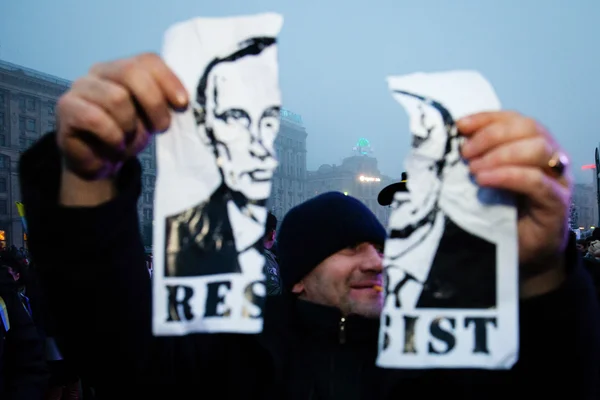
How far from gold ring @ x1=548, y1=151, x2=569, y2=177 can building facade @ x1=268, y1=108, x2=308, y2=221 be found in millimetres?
70075

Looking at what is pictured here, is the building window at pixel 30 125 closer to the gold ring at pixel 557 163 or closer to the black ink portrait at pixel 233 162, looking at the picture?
the black ink portrait at pixel 233 162

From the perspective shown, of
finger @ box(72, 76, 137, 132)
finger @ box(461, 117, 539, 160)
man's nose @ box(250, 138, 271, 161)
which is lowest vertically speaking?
man's nose @ box(250, 138, 271, 161)

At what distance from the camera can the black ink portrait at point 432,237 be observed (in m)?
1.06

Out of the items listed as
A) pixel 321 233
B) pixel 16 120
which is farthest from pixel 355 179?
pixel 321 233

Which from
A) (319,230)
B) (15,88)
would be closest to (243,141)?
(319,230)

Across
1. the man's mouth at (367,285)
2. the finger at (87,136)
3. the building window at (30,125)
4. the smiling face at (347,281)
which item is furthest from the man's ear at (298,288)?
the building window at (30,125)

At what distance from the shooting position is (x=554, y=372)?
118 cm

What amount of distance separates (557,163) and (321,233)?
3.76ft

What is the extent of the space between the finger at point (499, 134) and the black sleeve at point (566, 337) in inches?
12.7

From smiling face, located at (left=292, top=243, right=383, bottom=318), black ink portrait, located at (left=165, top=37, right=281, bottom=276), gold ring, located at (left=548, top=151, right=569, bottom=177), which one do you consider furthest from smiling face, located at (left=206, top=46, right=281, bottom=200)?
smiling face, located at (left=292, top=243, right=383, bottom=318)

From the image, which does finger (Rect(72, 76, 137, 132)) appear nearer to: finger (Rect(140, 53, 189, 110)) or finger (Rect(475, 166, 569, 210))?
finger (Rect(140, 53, 189, 110))

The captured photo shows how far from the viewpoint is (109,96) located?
1009 millimetres

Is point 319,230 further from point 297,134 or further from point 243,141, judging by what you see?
point 297,134

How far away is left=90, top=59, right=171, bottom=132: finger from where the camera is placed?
102 centimetres
